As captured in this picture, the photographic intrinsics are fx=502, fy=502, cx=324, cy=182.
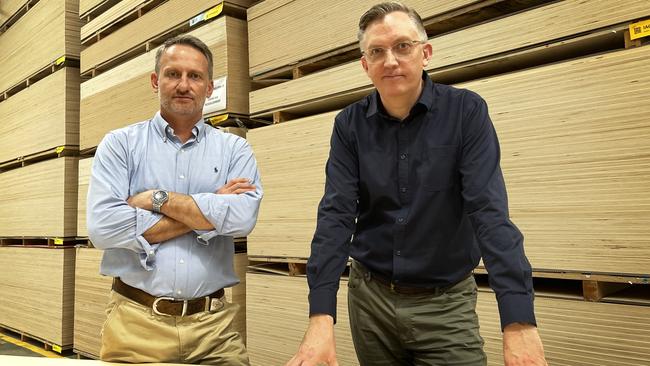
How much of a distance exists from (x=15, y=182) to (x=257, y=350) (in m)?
3.98

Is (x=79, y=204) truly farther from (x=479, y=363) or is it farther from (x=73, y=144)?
(x=479, y=363)

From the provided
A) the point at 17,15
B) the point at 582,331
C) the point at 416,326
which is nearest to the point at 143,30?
the point at 17,15

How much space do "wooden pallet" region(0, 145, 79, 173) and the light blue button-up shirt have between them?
3.38 meters

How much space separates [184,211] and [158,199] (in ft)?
0.38

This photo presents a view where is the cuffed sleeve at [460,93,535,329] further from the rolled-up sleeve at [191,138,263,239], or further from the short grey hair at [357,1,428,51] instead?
the rolled-up sleeve at [191,138,263,239]

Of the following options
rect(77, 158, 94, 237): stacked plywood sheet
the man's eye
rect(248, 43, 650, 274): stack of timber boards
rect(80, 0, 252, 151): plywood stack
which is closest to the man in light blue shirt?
the man's eye

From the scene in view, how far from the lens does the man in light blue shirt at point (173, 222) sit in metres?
1.90

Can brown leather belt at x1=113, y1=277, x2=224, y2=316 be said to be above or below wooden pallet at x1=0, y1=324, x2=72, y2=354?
above

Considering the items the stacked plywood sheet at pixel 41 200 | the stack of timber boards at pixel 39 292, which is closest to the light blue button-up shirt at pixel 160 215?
the stacked plywood sheet at pixel 41 200

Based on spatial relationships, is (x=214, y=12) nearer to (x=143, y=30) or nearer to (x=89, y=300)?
(x=143, y=30)

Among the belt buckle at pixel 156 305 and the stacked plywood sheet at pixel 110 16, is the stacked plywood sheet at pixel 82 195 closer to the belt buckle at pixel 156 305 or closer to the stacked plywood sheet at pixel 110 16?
the stacked plywood sheet at pixel 110 16

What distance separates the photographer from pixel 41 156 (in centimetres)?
558

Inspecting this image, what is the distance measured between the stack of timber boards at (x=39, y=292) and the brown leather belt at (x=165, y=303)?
11.1ft

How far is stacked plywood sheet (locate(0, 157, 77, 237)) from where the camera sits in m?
4.87
